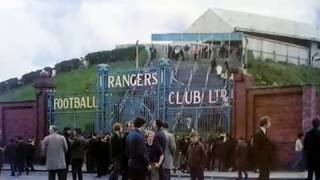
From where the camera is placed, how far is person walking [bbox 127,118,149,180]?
1419 centimetres

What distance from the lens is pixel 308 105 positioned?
2862 cm

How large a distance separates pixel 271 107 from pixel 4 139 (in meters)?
17.4

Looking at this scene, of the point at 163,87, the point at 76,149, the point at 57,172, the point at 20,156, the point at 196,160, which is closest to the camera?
the point at 57,172

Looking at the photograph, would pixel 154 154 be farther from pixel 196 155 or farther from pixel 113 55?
pixel 113 55

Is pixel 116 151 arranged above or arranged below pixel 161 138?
below

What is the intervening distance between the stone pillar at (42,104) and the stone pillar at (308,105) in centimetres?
1498

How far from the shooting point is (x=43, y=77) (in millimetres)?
39312

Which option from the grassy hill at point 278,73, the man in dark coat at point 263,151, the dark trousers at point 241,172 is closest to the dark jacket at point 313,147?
the man in dark coat at point 263,151

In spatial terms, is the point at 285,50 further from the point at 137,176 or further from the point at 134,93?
the point at 137,176

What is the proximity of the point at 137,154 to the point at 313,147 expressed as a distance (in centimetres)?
402

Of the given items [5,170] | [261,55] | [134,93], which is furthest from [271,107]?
[261,55]

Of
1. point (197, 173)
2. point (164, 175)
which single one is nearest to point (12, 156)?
point (197, 173)

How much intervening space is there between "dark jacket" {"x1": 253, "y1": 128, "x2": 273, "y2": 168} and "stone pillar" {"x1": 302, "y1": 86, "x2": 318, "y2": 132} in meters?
13.6

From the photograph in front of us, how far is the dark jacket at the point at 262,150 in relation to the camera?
15.3 m
